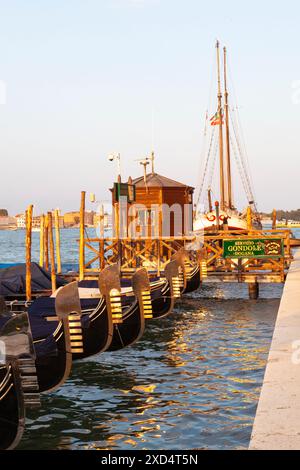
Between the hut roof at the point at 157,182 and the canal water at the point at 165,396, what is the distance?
10460 millimetres

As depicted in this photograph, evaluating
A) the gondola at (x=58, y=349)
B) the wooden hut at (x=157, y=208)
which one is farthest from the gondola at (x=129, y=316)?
the wooden hut at (x=157, y=208)

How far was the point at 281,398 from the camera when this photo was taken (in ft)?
23.6

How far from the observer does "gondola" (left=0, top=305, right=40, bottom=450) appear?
784cm

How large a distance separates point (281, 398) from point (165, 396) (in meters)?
5.15

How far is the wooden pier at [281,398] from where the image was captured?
19.7 feet

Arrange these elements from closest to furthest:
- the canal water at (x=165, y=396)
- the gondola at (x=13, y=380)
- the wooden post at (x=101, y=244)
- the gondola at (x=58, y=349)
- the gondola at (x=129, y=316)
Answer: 1. the gondola at (x=13, y=380)
2. the canal water at (x=165, y=396)
3. the gondola at (x=58, y=349)
4. the gondola at (x=129, y=316)
5. the wooden post at (x=101, y=244)

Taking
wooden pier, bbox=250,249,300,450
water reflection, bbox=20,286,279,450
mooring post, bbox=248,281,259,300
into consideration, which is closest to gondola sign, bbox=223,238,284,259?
mooring post, bbox=248,281,259,300

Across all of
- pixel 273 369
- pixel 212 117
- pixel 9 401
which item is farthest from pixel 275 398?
pixel 212 117

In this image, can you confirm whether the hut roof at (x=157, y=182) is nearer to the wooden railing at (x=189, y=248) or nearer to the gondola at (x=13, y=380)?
the wooden railing at (x=189, y=248)

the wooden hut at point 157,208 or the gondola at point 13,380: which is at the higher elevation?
the wooden hut at point 157,208

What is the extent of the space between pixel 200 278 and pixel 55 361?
45.9 ft

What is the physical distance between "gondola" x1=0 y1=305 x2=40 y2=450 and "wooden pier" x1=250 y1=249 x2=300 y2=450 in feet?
9.18

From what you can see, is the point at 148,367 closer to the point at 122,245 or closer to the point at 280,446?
the point at 280,446

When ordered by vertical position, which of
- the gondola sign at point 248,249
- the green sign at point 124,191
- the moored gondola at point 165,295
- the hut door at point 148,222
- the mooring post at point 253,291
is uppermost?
the green sign at point 124,191
